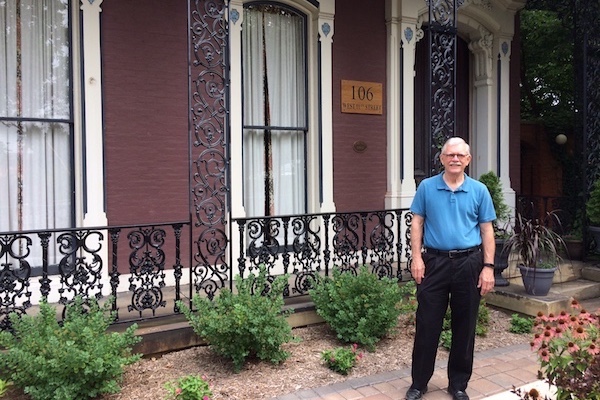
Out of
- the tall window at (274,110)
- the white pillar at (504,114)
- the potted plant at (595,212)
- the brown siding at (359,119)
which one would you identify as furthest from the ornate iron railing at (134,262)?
the white pillar at (504,114)

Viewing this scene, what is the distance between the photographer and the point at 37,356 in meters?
3.33

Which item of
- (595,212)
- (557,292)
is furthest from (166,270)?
(595,212)

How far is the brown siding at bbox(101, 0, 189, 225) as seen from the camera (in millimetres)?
5316

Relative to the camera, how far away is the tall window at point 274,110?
6.23 meters

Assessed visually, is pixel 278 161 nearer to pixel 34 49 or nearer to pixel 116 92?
pixel 116 92

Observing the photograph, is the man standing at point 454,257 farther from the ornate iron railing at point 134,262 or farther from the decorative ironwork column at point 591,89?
the decorative ironwork column at point 591,89

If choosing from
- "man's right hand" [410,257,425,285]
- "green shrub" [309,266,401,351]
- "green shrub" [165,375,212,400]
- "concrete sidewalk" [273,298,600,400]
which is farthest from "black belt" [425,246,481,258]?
"green shrub" [165,375,212,400]

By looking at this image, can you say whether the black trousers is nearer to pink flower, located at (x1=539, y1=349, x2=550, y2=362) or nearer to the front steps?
pink flower, located at (x1=539, y1=349, x2=550, y2=362)

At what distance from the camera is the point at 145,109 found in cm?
547

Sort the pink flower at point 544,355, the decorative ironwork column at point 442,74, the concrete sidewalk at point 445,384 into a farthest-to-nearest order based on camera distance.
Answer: the decorative ironwork column at point 442,74 → the concrete sidewalk at point 445,384 → the pink flower at point 544,355

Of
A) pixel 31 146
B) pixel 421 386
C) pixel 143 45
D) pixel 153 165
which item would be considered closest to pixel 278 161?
pixel 153 165

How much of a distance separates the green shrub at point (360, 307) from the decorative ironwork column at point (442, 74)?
1533mm

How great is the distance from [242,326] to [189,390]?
72 cm

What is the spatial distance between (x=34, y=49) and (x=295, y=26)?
300 cm
